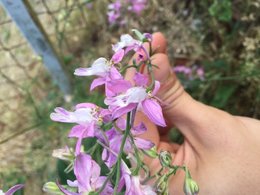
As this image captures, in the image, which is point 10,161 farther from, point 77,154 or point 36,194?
point 77,154

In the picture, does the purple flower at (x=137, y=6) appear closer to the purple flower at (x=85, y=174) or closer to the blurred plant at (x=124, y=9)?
the blurred plant at (x=124, y=9)

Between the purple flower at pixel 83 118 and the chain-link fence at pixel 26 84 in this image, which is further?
the chain-link fence at pixel 26 84

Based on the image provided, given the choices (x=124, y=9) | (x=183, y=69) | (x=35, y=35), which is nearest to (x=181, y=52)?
(x=183, y=69)

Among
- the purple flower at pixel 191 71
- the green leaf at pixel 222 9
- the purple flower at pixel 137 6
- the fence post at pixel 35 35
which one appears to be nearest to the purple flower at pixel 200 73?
the purple flower at pixel 191 71

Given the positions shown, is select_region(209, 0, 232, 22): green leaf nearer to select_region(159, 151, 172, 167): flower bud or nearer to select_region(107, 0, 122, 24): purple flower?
select_region(107, 0, 122, 24): purple flower

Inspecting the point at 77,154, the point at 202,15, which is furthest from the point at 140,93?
the point at 202,15

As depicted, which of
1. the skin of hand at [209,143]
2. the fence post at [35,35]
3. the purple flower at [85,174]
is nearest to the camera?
the purple flower at [85,174]
